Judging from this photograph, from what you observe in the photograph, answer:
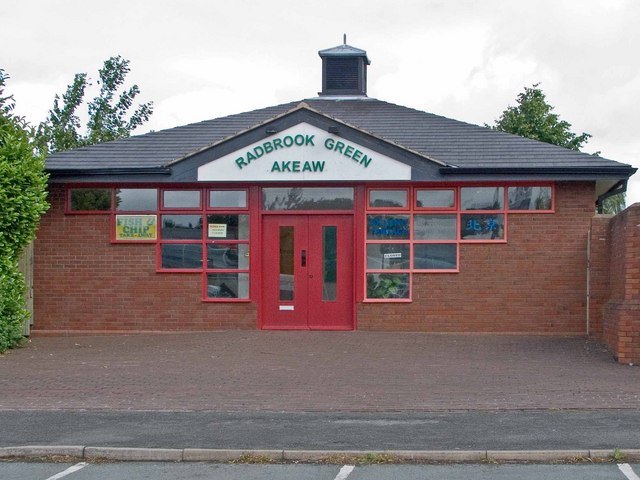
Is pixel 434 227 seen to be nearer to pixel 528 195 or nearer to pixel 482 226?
pixel 482 226

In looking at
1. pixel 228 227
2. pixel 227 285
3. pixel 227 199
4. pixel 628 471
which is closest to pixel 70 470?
pixel 628 471

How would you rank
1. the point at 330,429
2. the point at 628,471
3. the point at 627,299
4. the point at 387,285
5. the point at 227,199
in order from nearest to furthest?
the point at 628,471 < the point at 330,429 < the point at 627,299 < the point at 387,285 < the point at 227,199

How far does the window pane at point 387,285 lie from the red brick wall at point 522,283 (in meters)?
0.24

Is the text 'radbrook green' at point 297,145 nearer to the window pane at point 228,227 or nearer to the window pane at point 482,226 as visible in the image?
the window pane at point 228,227

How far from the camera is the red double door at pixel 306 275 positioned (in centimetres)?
1852

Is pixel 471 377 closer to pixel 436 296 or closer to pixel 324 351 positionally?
pixel 324 351

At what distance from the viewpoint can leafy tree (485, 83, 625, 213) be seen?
33.9 m

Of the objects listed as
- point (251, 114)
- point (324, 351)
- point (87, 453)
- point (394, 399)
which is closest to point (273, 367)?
point (324, 351)

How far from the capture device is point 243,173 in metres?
18.1

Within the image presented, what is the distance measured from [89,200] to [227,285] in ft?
10.2

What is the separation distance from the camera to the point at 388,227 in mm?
18344

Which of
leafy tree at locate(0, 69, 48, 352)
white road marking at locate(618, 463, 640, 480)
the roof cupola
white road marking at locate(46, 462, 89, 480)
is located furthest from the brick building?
white road marking at locate(46, 462, 89, 480)

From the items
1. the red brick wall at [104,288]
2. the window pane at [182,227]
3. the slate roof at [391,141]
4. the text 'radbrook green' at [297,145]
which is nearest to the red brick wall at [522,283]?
the slate roof at [391,141]

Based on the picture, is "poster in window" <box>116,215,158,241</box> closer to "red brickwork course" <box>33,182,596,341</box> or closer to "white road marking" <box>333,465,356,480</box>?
"red brickwork course" <box>33,182,596,341</box>
